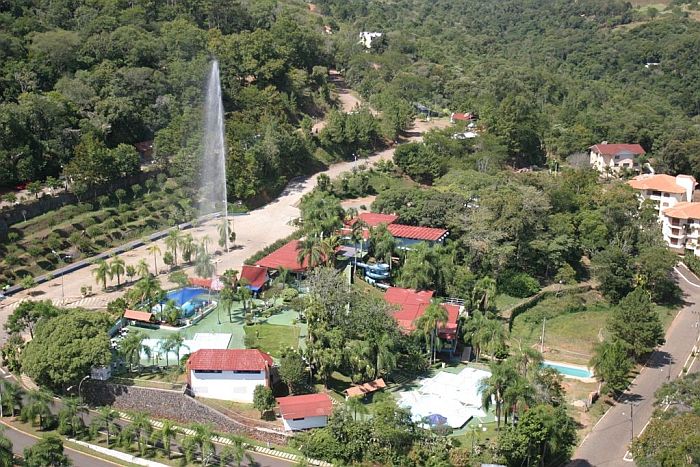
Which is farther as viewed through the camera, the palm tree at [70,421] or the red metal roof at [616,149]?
the red metal roof at [616,149]

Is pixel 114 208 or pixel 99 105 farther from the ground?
pixel 99 105

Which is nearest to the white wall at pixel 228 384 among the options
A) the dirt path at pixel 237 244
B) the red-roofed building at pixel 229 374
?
the red-roofed building at pixel 229 374

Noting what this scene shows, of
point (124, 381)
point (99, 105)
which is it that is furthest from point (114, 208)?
point (124, 381)

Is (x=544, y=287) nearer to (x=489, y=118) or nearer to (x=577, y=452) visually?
(x=577, y=452)

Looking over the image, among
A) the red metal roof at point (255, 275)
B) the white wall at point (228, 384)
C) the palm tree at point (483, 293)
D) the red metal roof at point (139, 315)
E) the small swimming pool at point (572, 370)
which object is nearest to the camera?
the white wall at point (228, 384)

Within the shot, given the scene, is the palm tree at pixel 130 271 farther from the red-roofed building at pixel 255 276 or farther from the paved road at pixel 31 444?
the paved road at pixel 31 444

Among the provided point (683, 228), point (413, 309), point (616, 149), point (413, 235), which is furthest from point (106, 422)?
point (616, 149)
